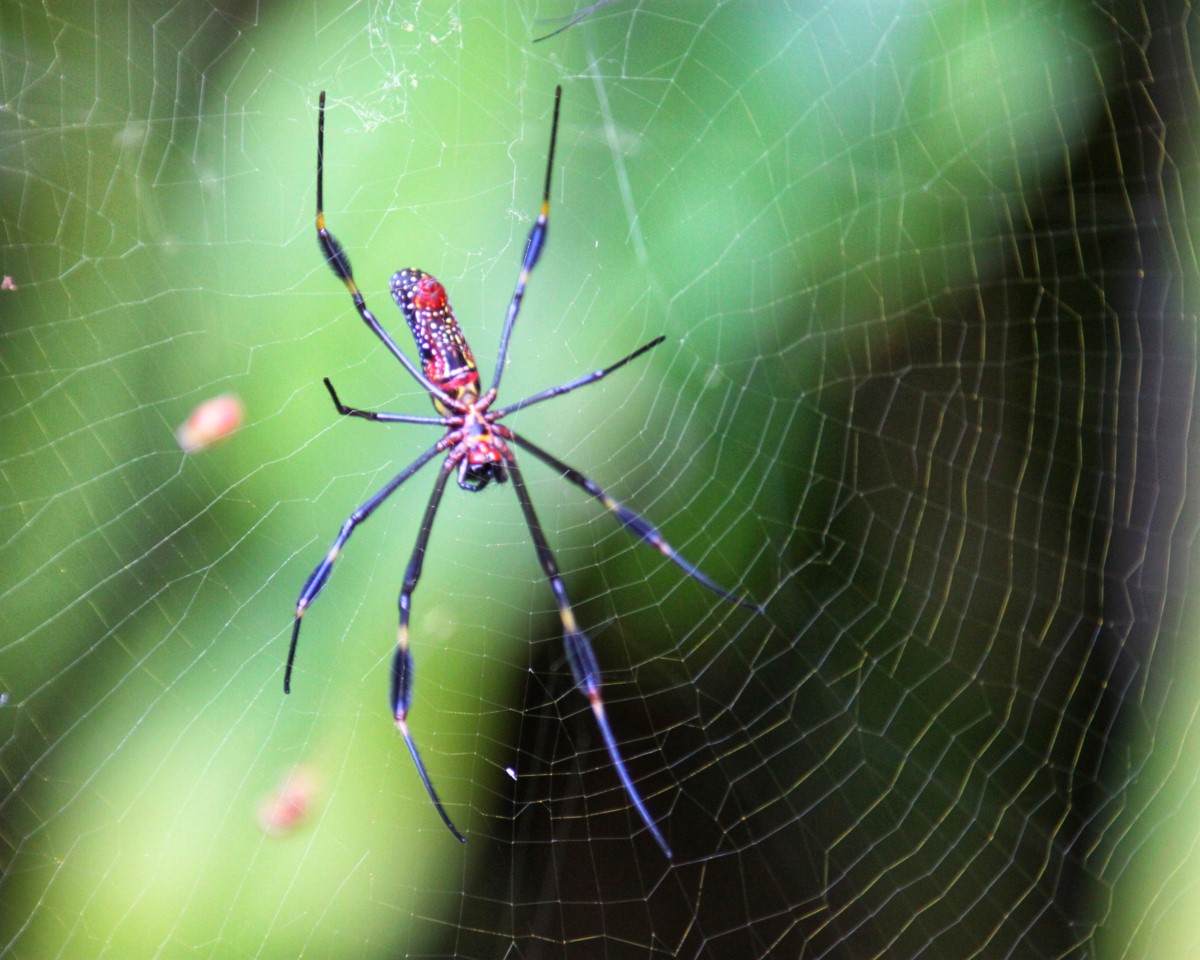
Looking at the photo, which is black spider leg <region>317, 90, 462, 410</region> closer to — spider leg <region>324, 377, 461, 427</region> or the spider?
the spider

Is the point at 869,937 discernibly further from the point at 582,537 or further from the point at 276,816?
the point at 276,816

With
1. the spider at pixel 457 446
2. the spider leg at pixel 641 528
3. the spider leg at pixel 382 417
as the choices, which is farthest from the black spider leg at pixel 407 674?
the spider leg at pixel 641 528

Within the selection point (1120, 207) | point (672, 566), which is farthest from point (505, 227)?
point (1120, 207)

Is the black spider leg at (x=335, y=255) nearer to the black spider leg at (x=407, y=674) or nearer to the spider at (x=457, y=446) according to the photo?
the spider at (x=457, y=446)

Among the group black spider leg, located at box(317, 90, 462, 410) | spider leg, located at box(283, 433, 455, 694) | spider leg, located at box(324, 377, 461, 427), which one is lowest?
spider leg, located at box(283, 433, 455, 694)

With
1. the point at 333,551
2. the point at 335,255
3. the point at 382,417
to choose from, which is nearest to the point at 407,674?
the point at 333,551

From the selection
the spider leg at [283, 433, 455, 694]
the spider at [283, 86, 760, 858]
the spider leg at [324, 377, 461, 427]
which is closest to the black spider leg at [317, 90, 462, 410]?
the spider at [283, 86, 760, 858]
